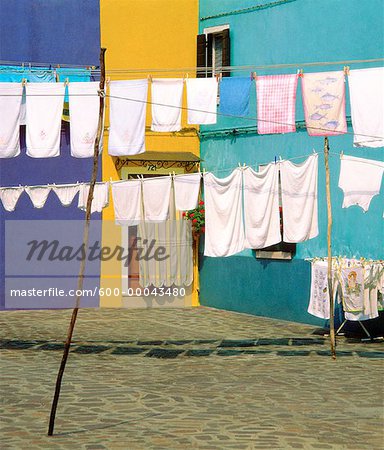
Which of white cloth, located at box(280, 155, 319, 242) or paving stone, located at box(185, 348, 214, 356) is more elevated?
white cloth, located at box(280, 155, 319, 242)

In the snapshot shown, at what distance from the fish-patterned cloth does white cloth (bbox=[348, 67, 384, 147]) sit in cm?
22

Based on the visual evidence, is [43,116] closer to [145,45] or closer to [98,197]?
[98,197]

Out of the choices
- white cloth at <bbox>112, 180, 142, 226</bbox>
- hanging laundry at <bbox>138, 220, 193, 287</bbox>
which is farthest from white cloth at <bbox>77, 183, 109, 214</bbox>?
hanging laundry at <bbox>138, 220, 193, 287</bbox>

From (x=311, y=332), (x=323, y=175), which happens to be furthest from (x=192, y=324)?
(x=323, y=175)

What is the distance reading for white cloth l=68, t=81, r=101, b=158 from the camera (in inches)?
569

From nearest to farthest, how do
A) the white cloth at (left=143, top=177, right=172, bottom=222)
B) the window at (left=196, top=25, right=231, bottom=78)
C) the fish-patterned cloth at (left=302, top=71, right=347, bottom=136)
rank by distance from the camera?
1. the fish-patterned cloth at (left=302, top=71, right=347, bottom=136)
2. the white cloth at (left=143, top=177, right=172, bottom=222)
3. the window at (left=196, top=25, right=231, bottom=78)

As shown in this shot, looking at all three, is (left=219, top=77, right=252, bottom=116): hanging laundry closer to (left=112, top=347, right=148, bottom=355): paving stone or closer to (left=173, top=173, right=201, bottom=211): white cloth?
(left=173, top=173, right=201, bottom=211): white cloth

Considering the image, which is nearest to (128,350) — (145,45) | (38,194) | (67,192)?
(67,192)

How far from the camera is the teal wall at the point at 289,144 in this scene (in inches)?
619

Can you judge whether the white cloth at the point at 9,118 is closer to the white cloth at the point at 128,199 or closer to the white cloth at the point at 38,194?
the white cloth at the point at 128,199

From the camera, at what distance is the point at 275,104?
13.7 m

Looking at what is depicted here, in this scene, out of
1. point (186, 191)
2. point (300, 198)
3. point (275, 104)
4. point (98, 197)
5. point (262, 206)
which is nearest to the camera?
point (300, 198)

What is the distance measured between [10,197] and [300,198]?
6365 millimetres

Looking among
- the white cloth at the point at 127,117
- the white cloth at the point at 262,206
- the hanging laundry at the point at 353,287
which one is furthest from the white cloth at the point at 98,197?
the hanging laundry at the point at 353,287
